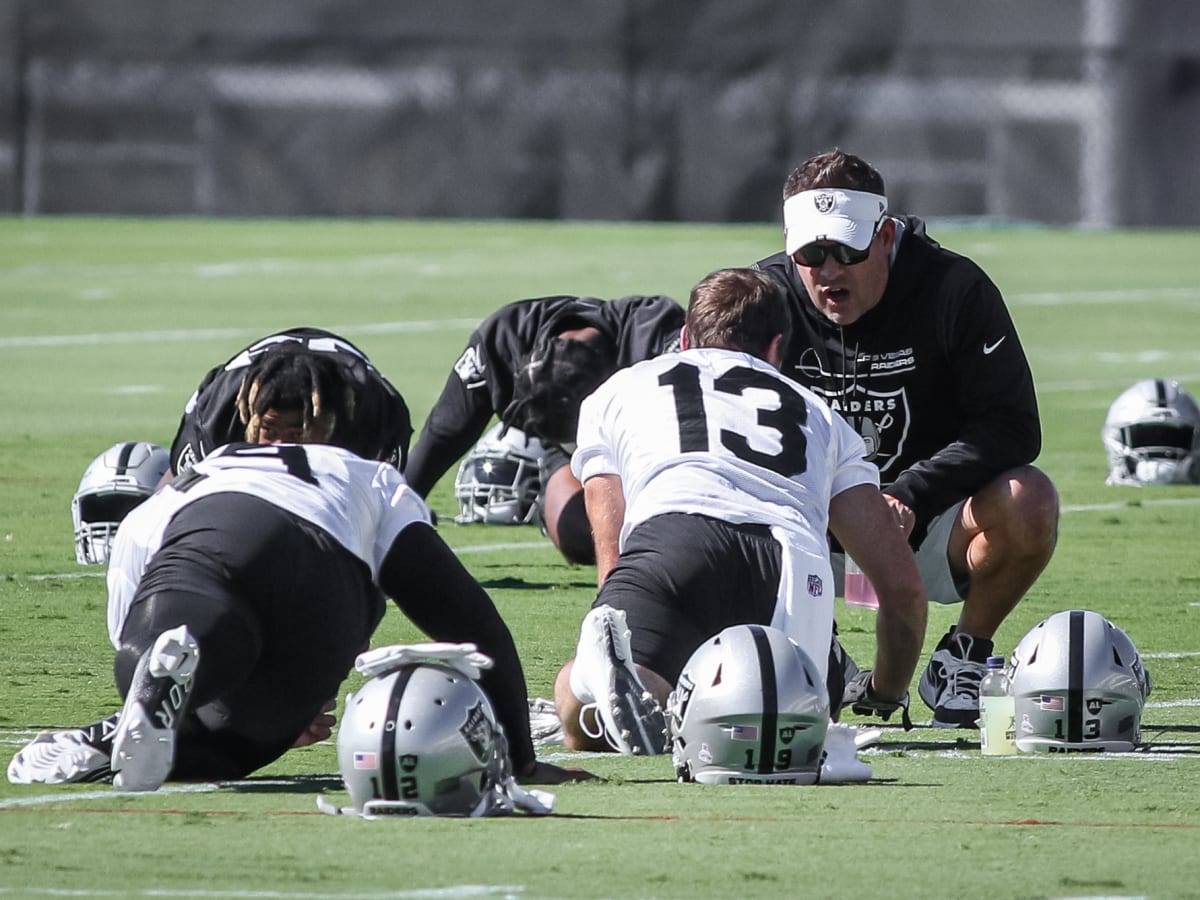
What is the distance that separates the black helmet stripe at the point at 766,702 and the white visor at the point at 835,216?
2.04 metres

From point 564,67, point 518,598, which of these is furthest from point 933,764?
point 564,67

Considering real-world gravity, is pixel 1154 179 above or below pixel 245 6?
below

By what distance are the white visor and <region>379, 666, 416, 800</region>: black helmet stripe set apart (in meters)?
2.79

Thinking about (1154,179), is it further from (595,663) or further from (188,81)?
(595,663)

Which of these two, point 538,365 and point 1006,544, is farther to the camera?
point 538,365

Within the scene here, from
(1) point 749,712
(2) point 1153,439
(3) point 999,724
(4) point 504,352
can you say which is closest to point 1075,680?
(3) point 999,724

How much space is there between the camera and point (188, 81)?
34.3 meters

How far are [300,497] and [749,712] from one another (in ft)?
3.89

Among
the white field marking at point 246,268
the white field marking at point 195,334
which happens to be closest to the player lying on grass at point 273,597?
the white field marking at point 195,334

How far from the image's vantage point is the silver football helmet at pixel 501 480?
42.6 feet

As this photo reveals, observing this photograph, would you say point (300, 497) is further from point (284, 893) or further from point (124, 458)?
point (124, 458)

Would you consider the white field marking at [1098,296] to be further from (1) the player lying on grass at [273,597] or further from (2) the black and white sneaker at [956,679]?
(1) the player lying on grass at [273,597]

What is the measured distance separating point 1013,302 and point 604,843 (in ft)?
67.4

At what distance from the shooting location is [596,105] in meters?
33.6
